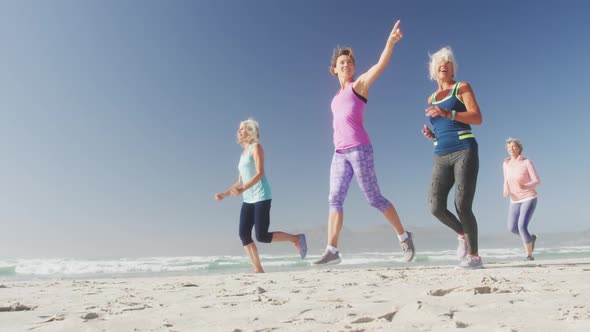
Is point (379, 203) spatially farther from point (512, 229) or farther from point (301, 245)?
point (512, 229)

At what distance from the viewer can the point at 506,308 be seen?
7.14 feet

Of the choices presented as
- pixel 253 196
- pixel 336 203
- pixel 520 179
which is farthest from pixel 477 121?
pixel 520 179

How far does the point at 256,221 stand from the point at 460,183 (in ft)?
8.41

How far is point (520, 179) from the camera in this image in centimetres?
727

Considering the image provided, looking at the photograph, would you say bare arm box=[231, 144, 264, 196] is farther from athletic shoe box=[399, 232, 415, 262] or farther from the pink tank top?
athletic shoe box=[399, 232, 415, 262]

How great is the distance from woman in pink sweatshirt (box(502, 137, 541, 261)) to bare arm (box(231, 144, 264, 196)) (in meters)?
4.57

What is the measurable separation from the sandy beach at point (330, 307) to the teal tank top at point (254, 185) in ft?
7.06

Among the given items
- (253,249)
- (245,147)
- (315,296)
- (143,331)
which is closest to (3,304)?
(143,331)

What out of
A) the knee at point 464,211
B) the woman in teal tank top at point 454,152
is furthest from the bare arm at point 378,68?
the knee at point 464,211

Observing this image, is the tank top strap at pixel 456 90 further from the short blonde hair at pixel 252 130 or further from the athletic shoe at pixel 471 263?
the short blonde hair at pixel 252 130

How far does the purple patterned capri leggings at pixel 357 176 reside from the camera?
521 centimetres

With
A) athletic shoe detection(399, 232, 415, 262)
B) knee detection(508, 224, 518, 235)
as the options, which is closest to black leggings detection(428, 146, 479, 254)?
athletic shoe detection(399, 232, 415, 262)

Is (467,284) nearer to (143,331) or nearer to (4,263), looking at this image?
(143,331)

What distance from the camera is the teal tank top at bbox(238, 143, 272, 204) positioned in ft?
18.5
